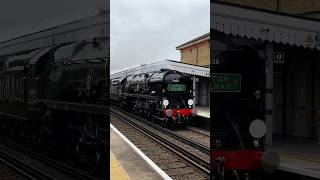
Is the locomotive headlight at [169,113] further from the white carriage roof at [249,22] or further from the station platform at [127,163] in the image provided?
the white carriage roof at [249,22]

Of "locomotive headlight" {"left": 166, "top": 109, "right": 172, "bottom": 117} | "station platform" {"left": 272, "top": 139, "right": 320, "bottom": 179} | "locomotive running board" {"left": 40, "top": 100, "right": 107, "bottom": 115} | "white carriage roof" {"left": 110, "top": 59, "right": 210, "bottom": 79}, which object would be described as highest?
"white carriage roof" {"left": 110, "top": 59, "right": 210, "bottom": 79}

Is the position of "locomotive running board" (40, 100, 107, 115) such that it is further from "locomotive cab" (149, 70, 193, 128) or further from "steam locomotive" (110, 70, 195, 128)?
"locomotive cab" (149, 70, 193, 128)

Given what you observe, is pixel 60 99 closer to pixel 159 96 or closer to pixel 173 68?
pixel 173 68

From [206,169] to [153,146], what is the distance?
0.29 m

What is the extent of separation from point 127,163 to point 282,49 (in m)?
2.56

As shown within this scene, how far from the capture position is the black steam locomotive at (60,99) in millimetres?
1853

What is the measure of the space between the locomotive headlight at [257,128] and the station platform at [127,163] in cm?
60

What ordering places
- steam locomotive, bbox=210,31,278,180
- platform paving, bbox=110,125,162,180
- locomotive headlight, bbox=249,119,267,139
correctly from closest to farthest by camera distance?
platform paving, bbox=110,125,162,180 → steam locomotive, bbox=210,31,278,180 → locomotive headlight, bbox=249,119,267,139

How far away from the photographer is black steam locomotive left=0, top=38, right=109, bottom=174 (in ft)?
6.08

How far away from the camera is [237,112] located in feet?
7.54

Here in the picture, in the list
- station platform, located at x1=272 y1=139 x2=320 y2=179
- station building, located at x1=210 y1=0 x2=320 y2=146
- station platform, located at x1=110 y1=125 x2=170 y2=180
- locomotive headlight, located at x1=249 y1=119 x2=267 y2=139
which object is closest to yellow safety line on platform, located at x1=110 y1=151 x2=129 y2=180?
station platform, located at x1=110 y1=125 x2=170 y2=180

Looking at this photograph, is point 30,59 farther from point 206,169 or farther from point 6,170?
point 206,169

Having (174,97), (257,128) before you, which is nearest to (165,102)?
(174,97)

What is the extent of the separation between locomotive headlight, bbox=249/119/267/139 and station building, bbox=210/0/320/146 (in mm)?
53
